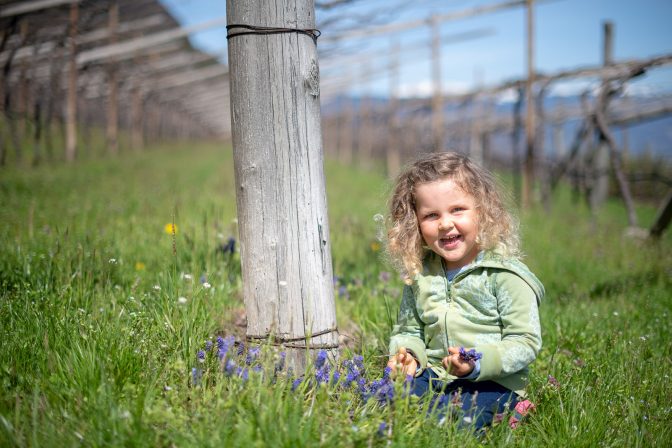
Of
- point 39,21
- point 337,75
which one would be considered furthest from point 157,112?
point 39,21

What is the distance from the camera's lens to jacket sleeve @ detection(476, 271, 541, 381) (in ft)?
6.37

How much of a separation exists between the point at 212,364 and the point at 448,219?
109cm

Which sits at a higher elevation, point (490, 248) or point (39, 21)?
point (39, 21)

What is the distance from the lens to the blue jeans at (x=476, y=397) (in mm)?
1997

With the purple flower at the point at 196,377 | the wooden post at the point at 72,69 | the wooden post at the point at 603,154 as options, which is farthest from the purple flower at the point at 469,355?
the wooden post at the point at 72,69

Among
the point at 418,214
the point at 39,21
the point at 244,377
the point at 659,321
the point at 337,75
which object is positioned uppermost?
the point at 337,75

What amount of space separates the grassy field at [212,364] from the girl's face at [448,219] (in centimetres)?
41

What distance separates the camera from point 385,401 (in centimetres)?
191

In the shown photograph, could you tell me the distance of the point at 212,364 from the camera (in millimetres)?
2039

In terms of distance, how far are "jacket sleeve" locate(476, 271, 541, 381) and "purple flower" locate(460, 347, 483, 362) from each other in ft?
0.27

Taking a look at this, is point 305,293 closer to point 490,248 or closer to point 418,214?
point 418,214

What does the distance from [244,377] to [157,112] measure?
2990 centimetres

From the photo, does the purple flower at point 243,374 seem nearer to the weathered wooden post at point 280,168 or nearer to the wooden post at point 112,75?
the weathered wooden post at point 280,168

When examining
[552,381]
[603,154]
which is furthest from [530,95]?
[552,381]
